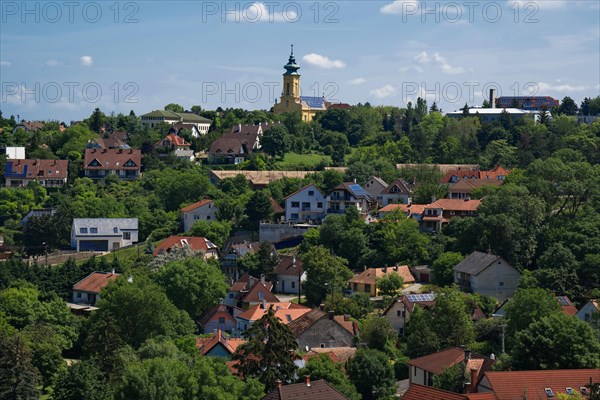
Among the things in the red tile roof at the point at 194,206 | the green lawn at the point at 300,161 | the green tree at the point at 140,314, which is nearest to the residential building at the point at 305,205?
the red tile roof at the point at 194,206

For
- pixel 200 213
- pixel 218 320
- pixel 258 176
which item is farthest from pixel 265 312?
pixel 258 176

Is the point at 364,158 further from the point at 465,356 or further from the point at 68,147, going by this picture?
the point at 465,356

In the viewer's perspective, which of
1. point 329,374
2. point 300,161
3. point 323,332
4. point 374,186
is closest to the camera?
point 329,374

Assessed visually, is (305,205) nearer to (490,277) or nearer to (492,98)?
(490,277)

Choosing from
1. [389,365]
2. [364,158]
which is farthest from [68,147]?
[389,365]

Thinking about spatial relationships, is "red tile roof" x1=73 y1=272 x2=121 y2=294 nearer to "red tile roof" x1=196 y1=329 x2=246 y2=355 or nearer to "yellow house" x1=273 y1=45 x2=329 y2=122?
"red tile roof" x1=196 y1=329 x2=246 y2=355
